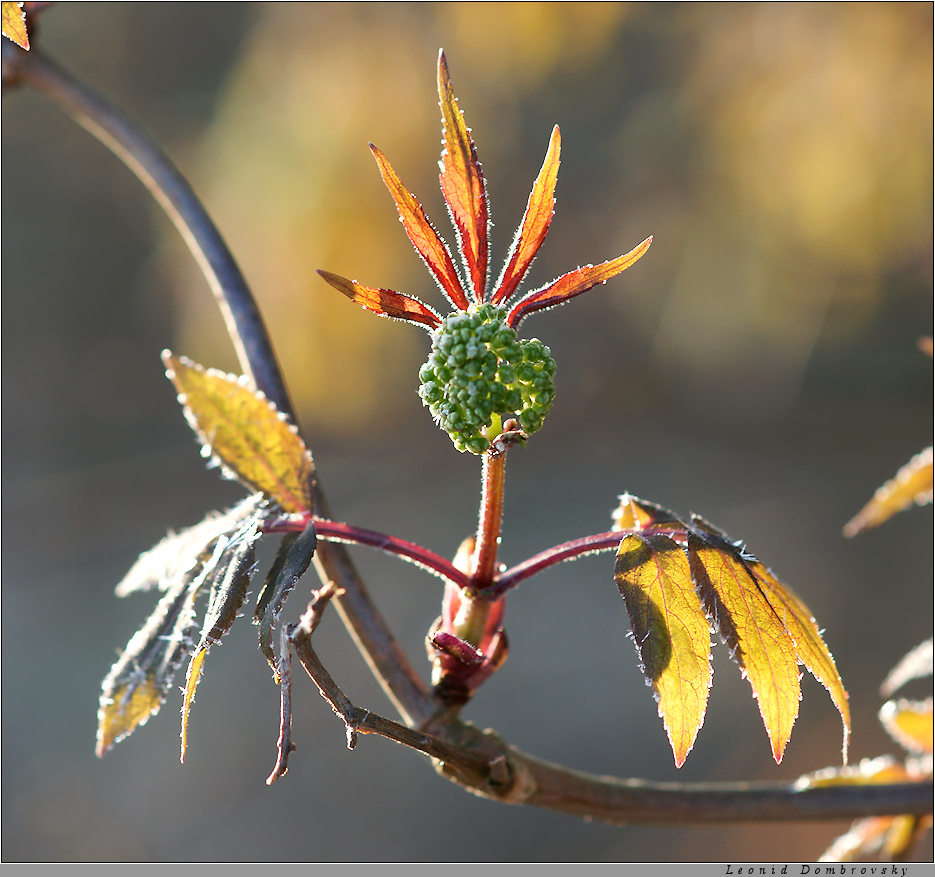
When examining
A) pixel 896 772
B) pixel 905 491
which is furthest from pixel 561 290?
pixel 896 772

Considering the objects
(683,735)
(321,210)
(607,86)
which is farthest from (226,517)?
(607,86)

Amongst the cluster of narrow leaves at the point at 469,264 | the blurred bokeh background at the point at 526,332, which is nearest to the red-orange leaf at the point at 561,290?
the cluster of narrow leaves at the point at 469,264

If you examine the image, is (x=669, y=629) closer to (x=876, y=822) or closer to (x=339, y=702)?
(x=339, y=702)

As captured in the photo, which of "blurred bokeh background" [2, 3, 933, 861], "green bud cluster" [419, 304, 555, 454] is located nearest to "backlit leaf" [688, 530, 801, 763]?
"green bud cluster" [419, 304, 555, 454]

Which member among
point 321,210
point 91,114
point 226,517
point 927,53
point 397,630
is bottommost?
point 226,517

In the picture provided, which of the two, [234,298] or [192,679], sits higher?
[234,298]

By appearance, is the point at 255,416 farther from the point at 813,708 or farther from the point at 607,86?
the point at 607,86

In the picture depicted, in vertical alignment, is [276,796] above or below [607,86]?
below

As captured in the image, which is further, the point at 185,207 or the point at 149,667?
the point at 185,207
